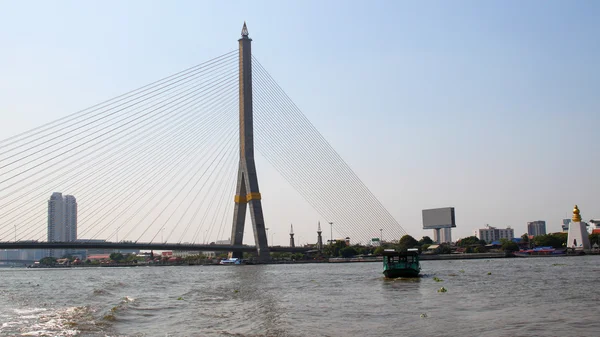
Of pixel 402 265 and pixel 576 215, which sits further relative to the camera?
pixel 576 215

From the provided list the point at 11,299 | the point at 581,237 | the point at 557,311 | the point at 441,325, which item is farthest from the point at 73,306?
the point at 581,237

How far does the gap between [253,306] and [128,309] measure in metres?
6.00

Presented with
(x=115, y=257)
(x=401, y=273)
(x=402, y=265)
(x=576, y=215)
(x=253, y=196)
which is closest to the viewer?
(x=401, y=273)

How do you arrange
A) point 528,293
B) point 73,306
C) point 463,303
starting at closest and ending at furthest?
point 463,303, point 73,306, point 528,293

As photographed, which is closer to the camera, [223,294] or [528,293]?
[528,293]

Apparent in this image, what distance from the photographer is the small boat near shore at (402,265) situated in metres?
52.4

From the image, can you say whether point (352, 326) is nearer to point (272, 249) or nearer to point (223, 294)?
point (223, 294)

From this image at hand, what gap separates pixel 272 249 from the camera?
119 metres

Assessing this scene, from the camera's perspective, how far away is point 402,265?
52.6 meters

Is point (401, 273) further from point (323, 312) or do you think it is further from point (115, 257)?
point (115, 257)

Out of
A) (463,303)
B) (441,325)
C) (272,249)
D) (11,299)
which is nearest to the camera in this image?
(441,325)

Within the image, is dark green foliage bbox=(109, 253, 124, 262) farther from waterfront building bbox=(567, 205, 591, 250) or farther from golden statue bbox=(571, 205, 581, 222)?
Answer: golden statue bbox=(571, 205, 581, 222)

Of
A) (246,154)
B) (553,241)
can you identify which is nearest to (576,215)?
(553,241)

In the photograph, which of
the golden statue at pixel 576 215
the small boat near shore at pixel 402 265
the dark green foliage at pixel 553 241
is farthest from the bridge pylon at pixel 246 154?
the dark green foliage at pixel 553 241
